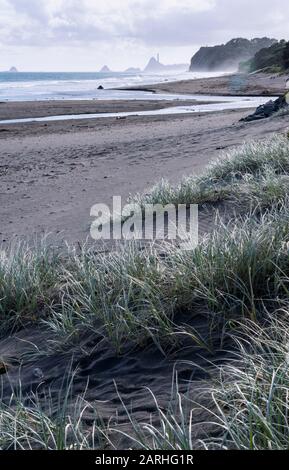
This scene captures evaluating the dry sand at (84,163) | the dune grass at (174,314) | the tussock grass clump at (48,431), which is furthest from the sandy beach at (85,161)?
the tussock grass clump at (48,431)

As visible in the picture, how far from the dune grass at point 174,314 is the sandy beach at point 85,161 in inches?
70.3

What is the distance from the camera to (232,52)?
438 ft

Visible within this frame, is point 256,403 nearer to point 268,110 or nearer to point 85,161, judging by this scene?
point 85,161

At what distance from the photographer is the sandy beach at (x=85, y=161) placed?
6.78 m

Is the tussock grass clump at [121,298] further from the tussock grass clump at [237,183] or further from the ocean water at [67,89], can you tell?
the ocean water at [67,89]

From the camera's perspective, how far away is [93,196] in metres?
7.59

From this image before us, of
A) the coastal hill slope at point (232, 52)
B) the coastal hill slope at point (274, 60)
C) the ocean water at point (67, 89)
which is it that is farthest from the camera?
the coastal hill slope at point (232, 52)

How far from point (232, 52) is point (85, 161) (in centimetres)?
13111

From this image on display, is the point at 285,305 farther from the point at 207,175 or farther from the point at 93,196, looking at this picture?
the point at 93,196

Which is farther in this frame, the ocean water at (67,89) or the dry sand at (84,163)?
the ocean water at (67,89)

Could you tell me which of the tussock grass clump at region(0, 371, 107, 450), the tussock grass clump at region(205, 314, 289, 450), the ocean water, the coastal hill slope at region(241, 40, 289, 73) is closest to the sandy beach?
the tussock grass clump at region(0, 371, 107, 450)

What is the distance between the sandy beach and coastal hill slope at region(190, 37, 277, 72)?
377ft

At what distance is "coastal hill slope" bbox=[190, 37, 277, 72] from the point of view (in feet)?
425

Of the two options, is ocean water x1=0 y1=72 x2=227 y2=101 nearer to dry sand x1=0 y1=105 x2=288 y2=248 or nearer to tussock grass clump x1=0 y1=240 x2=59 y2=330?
dry sand x1=0 y1=105 x2=288 y2=248
